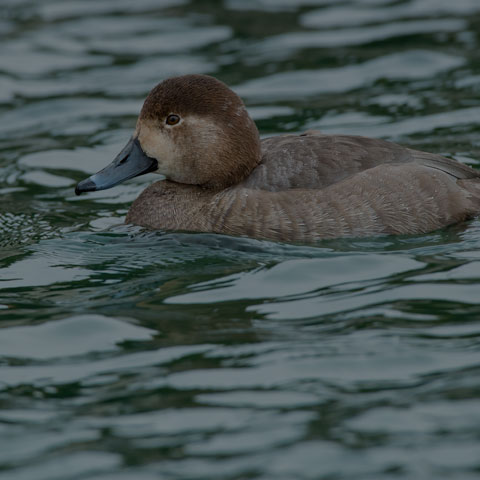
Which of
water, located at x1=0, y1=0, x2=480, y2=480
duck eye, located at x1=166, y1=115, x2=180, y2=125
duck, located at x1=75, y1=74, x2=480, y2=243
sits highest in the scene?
duck eye, located at x1=166, y1=115, x2=180, y2=125

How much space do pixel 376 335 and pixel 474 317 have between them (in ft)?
1.77

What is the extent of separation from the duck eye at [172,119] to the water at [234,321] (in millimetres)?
724

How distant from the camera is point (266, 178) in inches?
256

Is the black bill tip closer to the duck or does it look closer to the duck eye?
the duck

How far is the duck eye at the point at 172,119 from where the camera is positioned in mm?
6645

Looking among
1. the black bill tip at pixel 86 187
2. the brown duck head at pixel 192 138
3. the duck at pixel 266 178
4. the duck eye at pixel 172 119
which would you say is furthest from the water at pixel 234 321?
the duck eye at pixel 172 119

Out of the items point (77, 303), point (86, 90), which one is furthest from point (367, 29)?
point (77, 303)

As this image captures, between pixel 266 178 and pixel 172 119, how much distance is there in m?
0.72

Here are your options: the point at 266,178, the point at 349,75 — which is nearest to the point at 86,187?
the point at 266,178

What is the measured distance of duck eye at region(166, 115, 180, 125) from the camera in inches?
262

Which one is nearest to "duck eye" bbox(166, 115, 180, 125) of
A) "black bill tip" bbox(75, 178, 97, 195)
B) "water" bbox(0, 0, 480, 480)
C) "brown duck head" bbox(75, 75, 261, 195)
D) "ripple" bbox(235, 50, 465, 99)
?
"brown duck head" bbox(75, 75, 261, 195)

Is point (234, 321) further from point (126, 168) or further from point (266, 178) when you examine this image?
point (126, 168)

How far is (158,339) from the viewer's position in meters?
5.00

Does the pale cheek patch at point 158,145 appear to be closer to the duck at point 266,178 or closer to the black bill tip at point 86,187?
the duck at point 266,178
